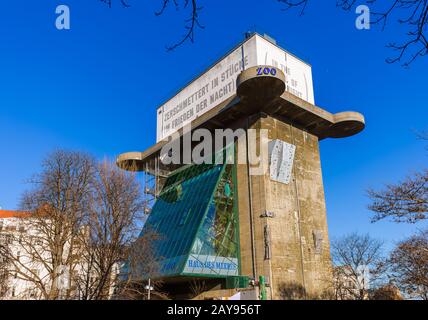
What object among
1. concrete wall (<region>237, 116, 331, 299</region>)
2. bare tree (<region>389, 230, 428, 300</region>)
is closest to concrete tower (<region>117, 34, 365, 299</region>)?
concrete wall (<region>237, 116, 331, 299</region>)

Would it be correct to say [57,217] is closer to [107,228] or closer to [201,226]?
[107,228]

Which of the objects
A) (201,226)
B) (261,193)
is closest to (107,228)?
(201,226)

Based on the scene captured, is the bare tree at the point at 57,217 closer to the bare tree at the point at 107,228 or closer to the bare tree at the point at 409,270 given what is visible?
the bare tree at the point at 107,228

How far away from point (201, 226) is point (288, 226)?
7.29 meters

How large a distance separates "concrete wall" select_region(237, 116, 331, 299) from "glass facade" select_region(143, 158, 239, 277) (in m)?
1.03

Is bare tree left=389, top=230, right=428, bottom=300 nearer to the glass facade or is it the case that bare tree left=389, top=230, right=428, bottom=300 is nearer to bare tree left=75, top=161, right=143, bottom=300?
the glass facade

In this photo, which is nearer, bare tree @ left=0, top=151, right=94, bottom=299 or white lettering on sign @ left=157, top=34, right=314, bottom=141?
bare tree @ left=0, top=151, right=94, bottom=299

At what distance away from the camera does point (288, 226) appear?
32.1 m

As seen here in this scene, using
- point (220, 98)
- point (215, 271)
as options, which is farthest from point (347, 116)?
point (215, 271)

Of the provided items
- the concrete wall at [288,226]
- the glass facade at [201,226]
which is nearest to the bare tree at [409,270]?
the concrete wall at [288,226]

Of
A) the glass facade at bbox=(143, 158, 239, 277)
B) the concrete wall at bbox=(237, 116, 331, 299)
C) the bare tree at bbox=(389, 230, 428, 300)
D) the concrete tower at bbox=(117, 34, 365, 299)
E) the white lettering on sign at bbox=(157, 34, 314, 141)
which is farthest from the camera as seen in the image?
the white lettering on sign at bbox=(157, 34, 314, 141)

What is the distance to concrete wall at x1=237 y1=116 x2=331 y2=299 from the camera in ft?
99.5
